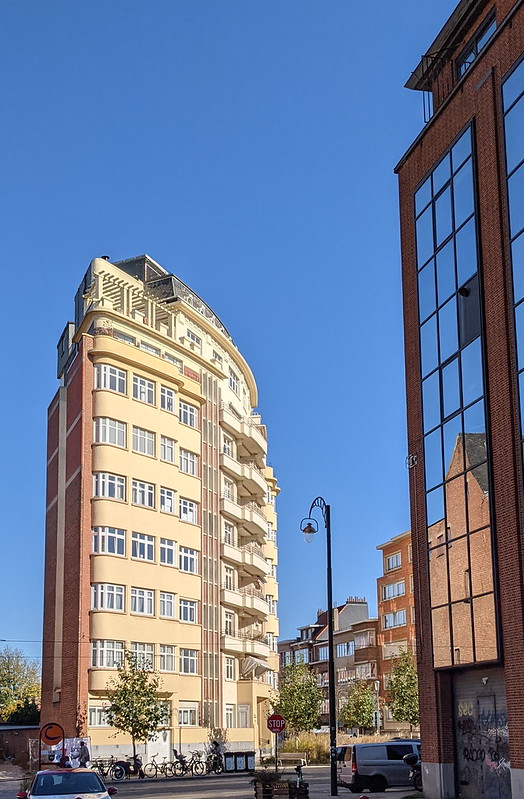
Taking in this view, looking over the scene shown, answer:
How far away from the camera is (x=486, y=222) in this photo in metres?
Answer: 27.1

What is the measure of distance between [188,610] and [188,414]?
11.9m

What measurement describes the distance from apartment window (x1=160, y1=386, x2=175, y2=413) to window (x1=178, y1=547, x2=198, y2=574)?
8323mm

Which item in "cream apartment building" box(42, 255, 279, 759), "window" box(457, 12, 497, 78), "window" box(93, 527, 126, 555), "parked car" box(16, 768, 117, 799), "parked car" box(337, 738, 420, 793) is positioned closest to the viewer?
"parked car" box(16, 768, 117, 799)

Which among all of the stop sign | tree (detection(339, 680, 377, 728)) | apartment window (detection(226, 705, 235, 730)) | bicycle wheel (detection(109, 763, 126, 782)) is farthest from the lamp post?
tree (detection(339, 680, 377, 728))

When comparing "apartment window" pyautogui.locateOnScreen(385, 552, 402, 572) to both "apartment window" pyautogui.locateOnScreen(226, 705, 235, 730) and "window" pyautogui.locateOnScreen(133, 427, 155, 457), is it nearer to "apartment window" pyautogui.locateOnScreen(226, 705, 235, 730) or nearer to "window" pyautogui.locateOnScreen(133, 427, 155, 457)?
"apartment window" pyautogui.locateOnScreen(226, 705, 235, 730)

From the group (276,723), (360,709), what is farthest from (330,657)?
(360,709)

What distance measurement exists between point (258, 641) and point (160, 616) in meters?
14.4

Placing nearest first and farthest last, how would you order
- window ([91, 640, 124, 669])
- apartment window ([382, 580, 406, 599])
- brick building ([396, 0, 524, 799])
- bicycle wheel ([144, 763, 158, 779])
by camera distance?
1. brick building ([396, 0, 524, 799])
2. bicycle wheel ([144, 763, 158, 779])
3. window ([91, 640, 124, 669])
4. apartment window ([382, 580, 406, 599])

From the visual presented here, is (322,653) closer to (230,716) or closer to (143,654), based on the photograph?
(230,716)

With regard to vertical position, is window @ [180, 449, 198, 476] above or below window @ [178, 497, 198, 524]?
above

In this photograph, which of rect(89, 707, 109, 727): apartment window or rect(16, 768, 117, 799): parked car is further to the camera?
rect(89, 707, 109, 727): apartment window

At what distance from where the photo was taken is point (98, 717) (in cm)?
5344

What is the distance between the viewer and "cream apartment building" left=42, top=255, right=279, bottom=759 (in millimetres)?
55688

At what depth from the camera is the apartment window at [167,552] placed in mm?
59875
